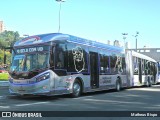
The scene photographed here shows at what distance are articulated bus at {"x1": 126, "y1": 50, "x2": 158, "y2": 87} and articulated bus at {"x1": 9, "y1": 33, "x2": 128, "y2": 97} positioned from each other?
7.52 m

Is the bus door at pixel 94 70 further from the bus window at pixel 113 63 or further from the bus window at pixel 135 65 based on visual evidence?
the bus window at pixel 135 65

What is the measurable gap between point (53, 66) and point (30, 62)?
1.15 meters

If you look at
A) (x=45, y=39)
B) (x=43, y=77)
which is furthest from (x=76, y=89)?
(x=45, y=39)

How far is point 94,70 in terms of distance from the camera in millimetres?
19703

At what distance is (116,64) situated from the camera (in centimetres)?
2341

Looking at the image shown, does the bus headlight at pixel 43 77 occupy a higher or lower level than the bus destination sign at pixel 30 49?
lower

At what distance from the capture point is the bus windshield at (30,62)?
15.5 meters

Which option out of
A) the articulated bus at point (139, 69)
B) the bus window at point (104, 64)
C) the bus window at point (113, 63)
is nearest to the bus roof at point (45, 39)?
the bus window at point (104, 64)

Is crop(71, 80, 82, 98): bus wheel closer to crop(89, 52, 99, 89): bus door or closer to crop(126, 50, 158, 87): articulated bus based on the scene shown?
crop(89, 52, 99, 89): bus door

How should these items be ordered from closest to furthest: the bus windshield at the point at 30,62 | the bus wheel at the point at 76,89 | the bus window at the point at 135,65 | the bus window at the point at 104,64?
the bus windshield at the point at 30,62 → the bus wheel at the point at 76,89 → the bus window at the point at 104,64 → the bus window at the point at 135,65

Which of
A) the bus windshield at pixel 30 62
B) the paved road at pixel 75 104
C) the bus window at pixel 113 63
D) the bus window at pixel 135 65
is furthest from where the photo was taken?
the bus window at pixel 135 65

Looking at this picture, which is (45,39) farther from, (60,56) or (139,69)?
(139,69)

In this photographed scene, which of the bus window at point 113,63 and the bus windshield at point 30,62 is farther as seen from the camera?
the bus window at point 113,63

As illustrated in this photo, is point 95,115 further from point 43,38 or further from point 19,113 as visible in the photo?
point 43,38
